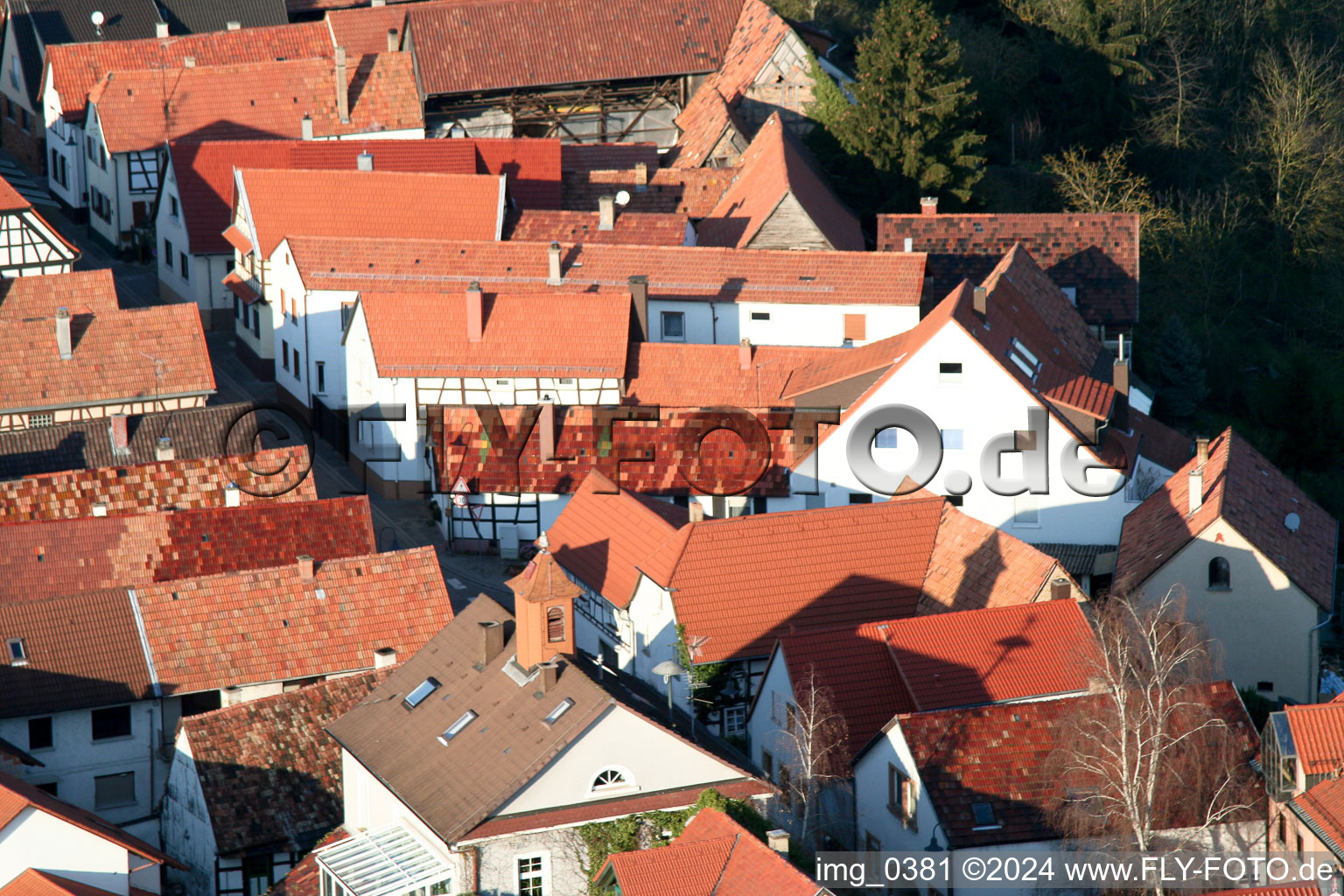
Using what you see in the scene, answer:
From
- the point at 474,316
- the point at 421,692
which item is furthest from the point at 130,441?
the point at 421,692

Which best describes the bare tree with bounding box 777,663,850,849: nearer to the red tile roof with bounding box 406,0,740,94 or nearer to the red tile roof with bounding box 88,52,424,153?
the red tile roof with bounding box 88,52,424,153

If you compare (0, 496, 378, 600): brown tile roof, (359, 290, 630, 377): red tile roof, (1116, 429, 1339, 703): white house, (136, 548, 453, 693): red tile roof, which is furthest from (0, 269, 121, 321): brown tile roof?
(1116, 429, 1339, 703): white house

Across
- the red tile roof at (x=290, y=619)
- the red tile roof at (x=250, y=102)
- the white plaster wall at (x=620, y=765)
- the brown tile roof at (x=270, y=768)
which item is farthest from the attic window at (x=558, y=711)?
the red tile roof at (x=250, y=102)

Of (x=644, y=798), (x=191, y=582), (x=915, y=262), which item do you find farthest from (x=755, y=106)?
(x=644, y=798)

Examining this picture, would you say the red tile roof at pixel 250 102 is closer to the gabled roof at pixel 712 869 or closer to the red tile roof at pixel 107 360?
the red tile roof at pixel 107 360

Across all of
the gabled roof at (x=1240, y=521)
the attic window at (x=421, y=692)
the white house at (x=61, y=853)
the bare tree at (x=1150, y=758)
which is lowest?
the white house at (x=61, y=853)

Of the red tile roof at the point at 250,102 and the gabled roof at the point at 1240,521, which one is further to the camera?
the red tile roof at the point at 250,102

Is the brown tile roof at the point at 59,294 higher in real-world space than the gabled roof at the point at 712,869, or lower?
higher
